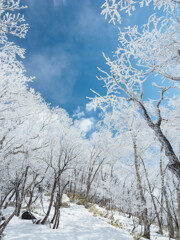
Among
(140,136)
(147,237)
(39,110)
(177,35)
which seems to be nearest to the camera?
(177,35)

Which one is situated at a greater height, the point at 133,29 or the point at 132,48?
the point at 133,29

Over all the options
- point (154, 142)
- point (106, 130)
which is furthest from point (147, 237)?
point (106, 130)

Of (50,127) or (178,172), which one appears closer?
(178,172)

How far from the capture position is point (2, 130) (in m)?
7.60

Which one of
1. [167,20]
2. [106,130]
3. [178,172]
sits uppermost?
[106,130]

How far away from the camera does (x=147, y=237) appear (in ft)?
24.3

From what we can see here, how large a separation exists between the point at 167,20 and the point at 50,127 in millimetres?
9152

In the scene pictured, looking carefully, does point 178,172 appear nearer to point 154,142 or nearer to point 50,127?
point 154,142

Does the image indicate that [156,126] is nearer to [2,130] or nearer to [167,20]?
[167,20]

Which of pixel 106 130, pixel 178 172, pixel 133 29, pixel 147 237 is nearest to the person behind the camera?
pixel 178 172

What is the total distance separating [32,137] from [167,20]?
8915 millimetres

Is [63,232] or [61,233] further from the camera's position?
[63,232]

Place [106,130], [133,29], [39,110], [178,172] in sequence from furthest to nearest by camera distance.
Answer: [106,130], [39,110], [133,29], [178,172]

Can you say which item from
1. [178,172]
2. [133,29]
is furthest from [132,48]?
[178,172]
